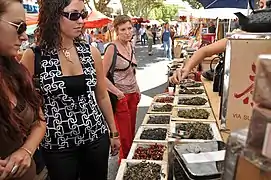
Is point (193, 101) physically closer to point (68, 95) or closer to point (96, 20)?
point (68, 95)

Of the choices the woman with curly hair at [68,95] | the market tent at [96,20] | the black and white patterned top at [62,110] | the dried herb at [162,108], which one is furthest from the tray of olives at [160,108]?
the market tent at [96,20]

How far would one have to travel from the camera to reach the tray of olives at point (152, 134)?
301cm

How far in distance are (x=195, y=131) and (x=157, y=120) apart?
1551mm

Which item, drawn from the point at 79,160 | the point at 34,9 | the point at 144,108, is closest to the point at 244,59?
the point at 79,160

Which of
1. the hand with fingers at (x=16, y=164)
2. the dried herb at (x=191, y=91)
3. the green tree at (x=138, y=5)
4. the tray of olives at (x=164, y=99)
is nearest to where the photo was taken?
the hand with fingers at (x=16, y=164)

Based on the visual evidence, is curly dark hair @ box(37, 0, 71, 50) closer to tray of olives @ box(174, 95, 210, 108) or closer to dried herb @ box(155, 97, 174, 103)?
tray of olives @ box(174, 95, 210, 108)

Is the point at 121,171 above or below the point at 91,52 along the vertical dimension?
below

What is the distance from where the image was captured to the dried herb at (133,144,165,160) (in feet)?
8.50

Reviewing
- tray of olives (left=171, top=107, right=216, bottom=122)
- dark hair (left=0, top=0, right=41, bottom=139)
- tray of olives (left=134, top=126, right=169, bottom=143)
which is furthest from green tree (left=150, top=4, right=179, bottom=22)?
dark hair (left=0, top=0, right=41, bottom=139)

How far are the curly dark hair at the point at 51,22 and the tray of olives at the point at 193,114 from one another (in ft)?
3.46

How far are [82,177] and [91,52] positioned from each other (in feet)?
2.85

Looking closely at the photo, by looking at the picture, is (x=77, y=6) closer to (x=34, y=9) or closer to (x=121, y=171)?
(x=121, y=171)

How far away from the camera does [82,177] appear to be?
2244 mm

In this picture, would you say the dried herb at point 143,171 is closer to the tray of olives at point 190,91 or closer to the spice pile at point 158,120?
the spice pile at point 158,120
